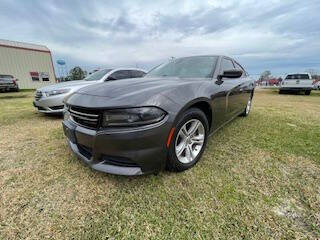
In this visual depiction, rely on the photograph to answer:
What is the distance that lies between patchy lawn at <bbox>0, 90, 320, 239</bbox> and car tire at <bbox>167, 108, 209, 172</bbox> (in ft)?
0.45

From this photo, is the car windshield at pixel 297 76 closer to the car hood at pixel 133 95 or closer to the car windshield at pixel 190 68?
the car windshield at pixel 190 68

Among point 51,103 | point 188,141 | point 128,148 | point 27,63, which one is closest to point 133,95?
point 128,148

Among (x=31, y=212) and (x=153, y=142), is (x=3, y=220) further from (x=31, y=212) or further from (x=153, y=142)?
(x=153, y=142)

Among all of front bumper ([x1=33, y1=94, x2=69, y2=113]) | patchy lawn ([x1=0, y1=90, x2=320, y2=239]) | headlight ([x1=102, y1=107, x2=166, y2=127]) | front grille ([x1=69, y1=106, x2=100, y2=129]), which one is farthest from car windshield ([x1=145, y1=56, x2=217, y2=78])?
front bumper ([x1=33, y1=94, x2=69, y2=113])

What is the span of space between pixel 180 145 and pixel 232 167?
0.75 metres

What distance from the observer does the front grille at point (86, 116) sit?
63.3 inches

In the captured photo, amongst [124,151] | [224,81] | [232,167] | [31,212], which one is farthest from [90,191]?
[224,81]

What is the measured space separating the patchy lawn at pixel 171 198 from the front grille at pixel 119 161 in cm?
33

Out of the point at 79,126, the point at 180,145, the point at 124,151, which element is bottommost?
the point at 180,145

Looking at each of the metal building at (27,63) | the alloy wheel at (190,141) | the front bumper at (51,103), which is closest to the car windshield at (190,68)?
the alloy wheel at (190,141)

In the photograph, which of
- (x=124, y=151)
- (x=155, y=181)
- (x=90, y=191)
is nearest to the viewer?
(x=124, y=151)

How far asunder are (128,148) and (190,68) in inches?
73.7

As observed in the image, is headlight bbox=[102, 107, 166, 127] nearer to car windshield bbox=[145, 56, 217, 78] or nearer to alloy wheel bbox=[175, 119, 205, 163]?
alloy wheel bbox=[175, 119, 205, 163]

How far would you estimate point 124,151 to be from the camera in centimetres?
153
